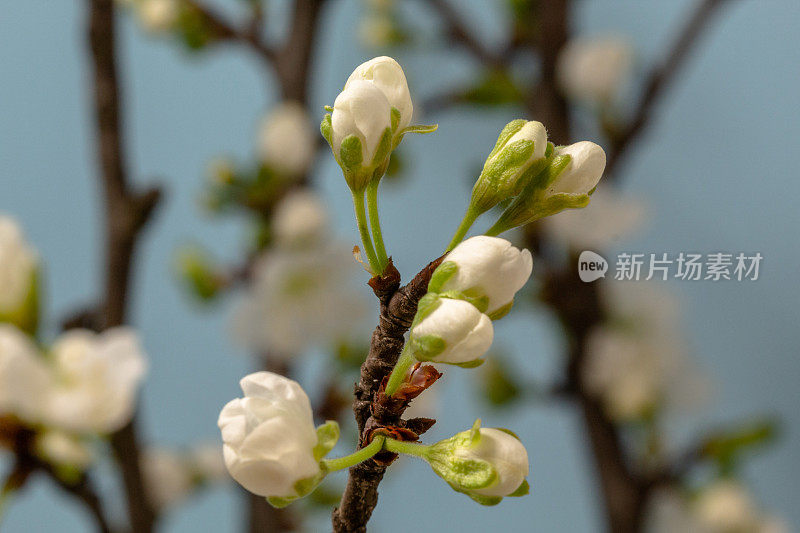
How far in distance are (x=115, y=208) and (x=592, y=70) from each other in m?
0.37

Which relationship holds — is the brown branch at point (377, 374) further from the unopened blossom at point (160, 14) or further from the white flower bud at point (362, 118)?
the unopened blossom at point (160, 14)

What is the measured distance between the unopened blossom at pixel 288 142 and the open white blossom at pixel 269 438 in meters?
0.37

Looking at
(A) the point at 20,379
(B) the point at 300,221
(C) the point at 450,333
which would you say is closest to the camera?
(C) the point at 450,333

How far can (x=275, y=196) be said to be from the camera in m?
0.50

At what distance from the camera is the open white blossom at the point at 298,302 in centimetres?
50

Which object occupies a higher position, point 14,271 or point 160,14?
point 160,14

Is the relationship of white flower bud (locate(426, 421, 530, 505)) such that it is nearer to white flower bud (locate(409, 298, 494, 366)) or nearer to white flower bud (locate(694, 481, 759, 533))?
white flower bud (locate(409, 298, 494, 366))

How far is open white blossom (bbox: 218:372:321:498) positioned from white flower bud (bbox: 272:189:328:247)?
1.10ft

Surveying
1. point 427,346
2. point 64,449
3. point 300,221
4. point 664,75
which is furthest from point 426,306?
point 664,75

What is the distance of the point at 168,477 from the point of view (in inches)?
18.8

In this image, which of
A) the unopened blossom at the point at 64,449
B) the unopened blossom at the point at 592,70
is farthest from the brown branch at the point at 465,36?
the unopened blossom at the point at 64,449

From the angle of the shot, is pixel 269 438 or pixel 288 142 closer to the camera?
pixel 269 438

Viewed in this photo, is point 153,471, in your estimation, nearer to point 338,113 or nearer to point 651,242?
point 338,113

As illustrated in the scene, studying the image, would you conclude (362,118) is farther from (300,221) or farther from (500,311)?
(300,221)
